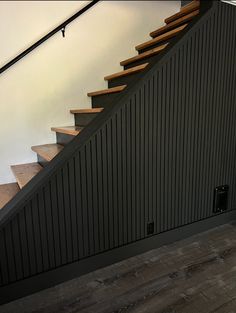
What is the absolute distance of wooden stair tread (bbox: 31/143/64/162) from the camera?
6.47 ft

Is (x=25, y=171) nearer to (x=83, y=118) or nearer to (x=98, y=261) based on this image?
(x=83, y=118)

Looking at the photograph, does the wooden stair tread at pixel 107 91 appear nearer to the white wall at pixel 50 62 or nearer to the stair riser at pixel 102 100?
the stair riser at pixel 102 100

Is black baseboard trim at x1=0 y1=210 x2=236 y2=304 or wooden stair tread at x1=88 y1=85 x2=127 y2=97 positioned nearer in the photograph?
black baseboard trim at x1=0 y1=210 x2=236 y2=304

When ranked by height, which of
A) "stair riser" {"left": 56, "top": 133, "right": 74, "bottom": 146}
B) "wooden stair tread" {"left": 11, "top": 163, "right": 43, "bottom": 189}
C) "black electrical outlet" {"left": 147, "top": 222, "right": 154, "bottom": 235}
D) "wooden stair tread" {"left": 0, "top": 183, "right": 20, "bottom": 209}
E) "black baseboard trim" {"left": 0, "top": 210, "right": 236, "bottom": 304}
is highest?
"stair riser" {"left": 56, "top": 133, "right": 74, "bottom": 146}

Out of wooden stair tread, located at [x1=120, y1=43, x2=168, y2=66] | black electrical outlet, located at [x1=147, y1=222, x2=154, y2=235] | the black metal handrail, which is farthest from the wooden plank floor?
the black metal handrail

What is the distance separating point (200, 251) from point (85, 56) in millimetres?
2111

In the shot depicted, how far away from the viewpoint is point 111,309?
145 cm

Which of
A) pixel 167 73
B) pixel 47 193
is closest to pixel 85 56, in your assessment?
pixel 167 73

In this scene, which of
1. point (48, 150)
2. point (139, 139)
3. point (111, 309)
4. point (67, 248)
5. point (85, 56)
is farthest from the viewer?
point (85, 56)

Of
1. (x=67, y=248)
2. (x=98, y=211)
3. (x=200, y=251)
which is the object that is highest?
(x=98, y=211)

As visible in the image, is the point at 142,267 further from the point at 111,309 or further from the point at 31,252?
the point at 31,252

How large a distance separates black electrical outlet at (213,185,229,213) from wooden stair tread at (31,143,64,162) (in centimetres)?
152

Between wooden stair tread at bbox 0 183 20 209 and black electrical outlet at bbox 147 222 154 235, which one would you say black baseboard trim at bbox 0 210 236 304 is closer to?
black electrical outlet at bbox 147 222 154 235

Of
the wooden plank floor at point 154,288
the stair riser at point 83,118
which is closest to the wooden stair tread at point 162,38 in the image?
the stair riser at point 83,118
